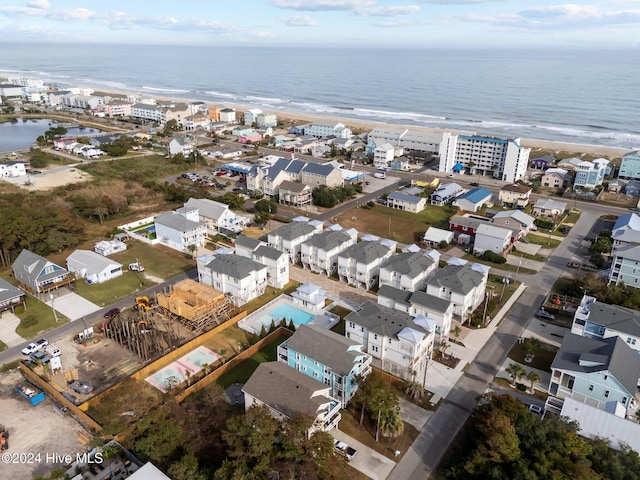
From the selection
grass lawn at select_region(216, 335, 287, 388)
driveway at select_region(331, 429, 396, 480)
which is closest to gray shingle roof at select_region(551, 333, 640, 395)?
driveway at select_region(331, 429, 396, 480)

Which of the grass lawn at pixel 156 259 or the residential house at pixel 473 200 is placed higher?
the residential house at pixel 473 200

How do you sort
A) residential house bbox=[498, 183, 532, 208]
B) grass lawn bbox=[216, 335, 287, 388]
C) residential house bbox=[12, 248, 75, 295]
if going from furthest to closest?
1. residential house bbox=[498, 183, 532, 208]
2. residential house bbox=[12, 248, 75, 295]
3. grass lawn bbox=[216, 335, 287, 388]

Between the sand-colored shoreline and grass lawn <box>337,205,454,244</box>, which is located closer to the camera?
grass lawn <box>337,205,454,244</box>

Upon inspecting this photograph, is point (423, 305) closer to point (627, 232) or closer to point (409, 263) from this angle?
point (409, 263)

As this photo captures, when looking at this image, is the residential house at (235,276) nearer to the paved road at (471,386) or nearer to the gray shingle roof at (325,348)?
the gray shingle roof at (325,348)

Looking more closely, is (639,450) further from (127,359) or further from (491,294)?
(127,359)

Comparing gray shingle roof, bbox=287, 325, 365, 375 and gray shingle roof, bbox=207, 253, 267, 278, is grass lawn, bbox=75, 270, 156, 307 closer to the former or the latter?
gray shingle roof, bbox=207, 253, 267, 278

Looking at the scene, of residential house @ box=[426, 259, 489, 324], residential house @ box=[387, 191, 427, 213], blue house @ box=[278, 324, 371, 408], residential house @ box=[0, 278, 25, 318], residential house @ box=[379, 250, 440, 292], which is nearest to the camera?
blue house @ box=[278, 324, 371, 408]

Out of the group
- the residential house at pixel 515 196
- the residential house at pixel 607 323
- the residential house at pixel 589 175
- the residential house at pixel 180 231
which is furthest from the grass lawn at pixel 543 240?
the residential house at pixel 180 231

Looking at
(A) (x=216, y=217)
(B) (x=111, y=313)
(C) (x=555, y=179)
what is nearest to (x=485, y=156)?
(C) (x=555, y=179)
